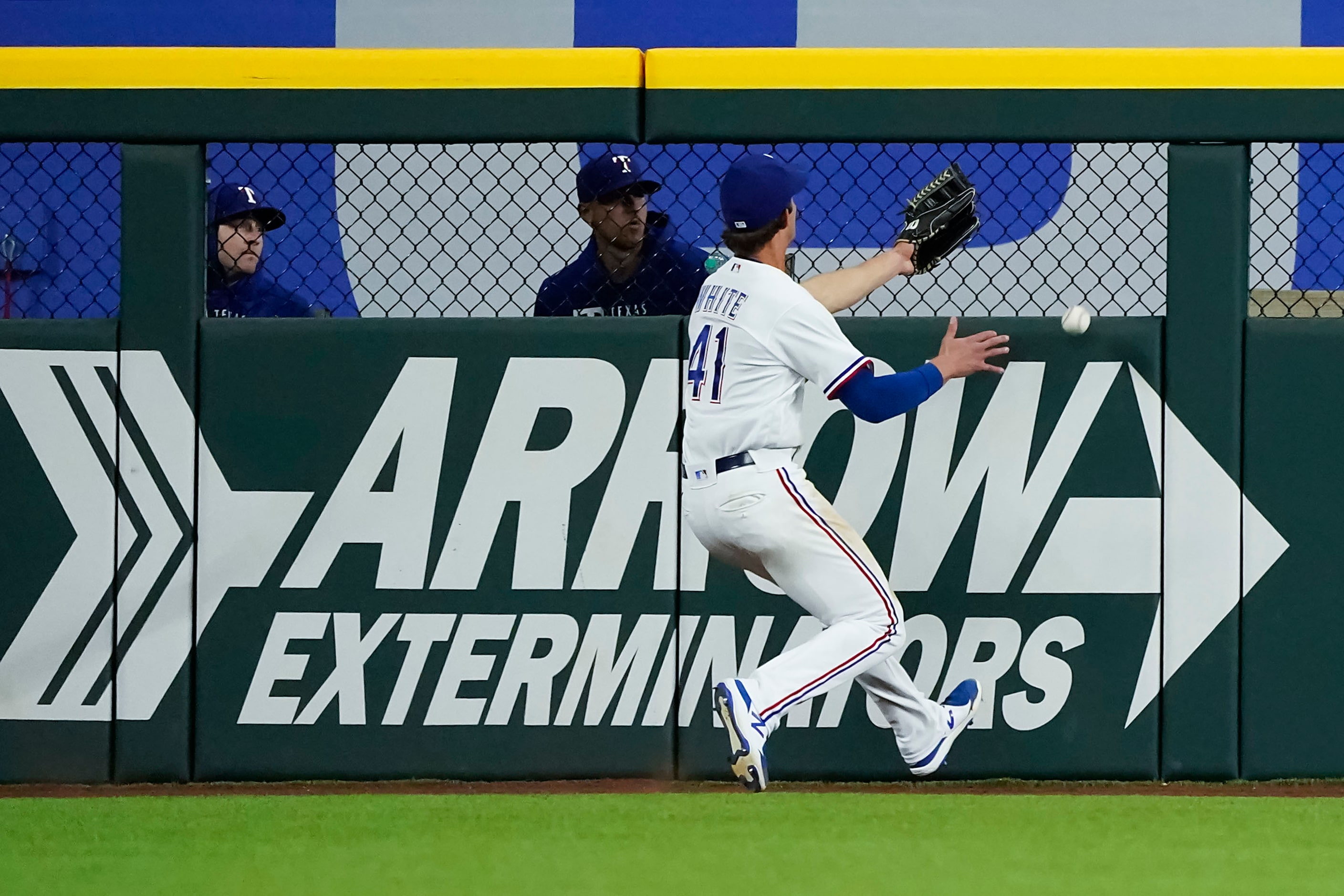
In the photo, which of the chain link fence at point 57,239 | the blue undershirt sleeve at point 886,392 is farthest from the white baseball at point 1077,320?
the chain link fence at point 57,239

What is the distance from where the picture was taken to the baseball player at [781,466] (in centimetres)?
412

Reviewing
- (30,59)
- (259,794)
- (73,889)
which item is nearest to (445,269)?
(30,59)

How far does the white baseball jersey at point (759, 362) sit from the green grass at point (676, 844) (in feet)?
3.33

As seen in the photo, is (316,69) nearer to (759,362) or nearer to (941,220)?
(759,362)

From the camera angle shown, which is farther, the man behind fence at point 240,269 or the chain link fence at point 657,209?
the chain link fence at point 657,209

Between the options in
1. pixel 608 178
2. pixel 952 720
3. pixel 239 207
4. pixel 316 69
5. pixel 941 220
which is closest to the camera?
pixel 952 720

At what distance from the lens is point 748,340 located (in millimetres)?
4203

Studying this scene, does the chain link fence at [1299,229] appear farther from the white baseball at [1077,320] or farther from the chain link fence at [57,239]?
the chain link fence at [57,239]

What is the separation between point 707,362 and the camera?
4281 millimetres

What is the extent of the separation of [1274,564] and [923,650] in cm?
107

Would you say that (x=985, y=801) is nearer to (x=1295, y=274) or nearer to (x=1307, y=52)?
(x=1307, y=52)

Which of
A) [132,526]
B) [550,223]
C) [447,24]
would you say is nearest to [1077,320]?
[132,526]

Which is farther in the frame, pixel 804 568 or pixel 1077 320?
pixel 1077 320

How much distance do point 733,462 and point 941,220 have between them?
106cm
